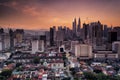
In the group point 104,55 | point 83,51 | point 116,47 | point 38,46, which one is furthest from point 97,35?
point 38,46

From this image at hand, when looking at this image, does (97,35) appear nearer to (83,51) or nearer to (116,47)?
(116,47)

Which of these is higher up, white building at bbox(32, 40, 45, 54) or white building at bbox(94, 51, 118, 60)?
white building at bbox(32, 40, 45, 54)

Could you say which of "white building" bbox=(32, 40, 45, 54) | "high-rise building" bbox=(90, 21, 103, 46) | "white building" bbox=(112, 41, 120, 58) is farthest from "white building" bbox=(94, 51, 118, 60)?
"white building" bbox=(32, 40, 45, 54)

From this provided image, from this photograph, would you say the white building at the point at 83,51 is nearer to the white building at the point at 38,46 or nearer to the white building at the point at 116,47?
the white building at the point at 116,47

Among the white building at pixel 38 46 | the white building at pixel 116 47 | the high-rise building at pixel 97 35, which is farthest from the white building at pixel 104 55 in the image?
the white building at pixel 38 46

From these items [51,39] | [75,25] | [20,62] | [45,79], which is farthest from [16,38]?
[45,79]

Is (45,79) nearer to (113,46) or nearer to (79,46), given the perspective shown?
(113,46)

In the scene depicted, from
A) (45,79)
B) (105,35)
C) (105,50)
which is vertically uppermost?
(105,35)

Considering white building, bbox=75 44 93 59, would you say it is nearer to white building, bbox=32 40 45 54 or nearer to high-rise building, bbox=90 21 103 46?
high-rise building, bbox=90 21 103 46
